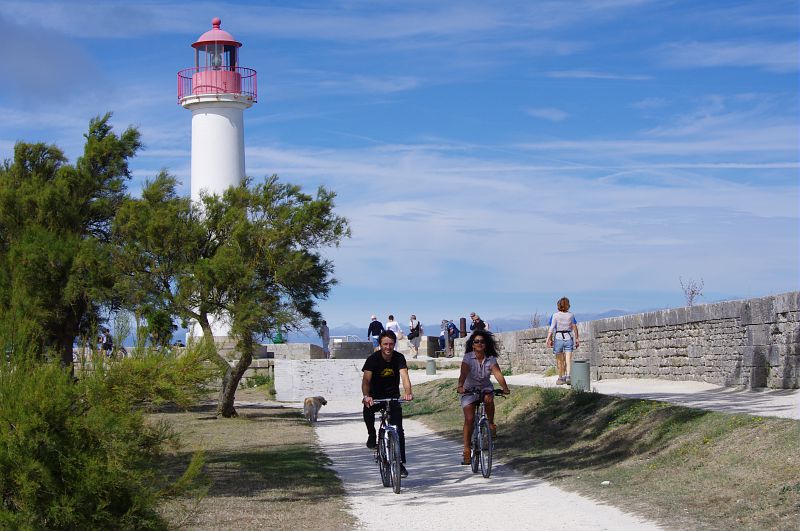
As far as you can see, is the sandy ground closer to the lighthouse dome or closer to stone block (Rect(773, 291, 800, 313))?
stone block (Rect(773, 291, 800, 313))

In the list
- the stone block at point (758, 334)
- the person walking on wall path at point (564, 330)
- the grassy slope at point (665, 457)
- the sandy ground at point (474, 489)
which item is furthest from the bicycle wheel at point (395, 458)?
the person walking on wall path at point (564, 330)

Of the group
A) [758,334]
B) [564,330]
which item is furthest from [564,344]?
[758,334]

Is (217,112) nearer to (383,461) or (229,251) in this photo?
(229,251)

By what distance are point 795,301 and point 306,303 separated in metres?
11.8

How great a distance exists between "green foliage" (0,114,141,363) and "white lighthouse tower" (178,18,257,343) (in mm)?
10062

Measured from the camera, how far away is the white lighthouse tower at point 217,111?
112ft

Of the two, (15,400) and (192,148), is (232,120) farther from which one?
(15,400)

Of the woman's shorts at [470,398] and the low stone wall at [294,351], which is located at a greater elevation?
the low stone wall at [294,351]

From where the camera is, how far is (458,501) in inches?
424

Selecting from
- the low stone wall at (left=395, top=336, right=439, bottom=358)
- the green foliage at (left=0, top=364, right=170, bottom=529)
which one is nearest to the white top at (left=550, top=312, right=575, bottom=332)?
the green foliage at (left=0, top=364, right=170, bottom=529)

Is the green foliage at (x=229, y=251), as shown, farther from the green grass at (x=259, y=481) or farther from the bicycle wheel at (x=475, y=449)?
the bicycle wheel at (x=475, y=449)

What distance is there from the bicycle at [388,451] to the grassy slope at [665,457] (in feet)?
6.07

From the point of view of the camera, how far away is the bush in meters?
7.38

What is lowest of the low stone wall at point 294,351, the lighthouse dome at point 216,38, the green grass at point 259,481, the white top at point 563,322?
the green grass at point 259,481
